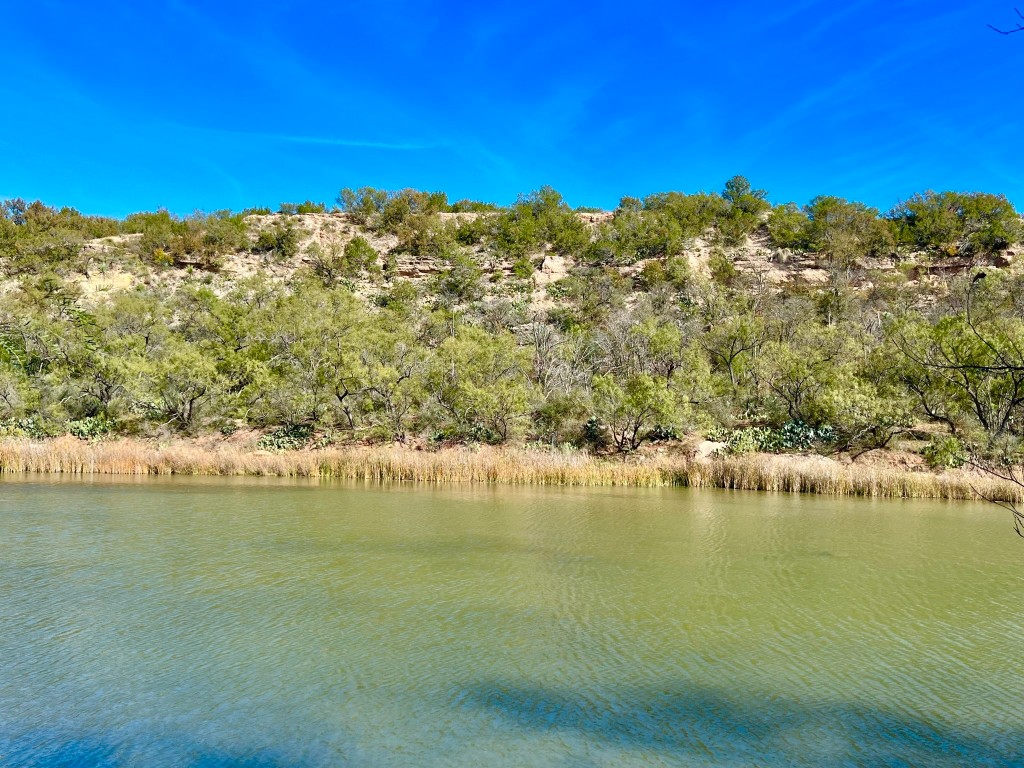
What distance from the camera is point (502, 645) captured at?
23.2 feet

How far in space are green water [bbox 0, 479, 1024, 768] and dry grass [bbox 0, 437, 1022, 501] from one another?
21.3ft

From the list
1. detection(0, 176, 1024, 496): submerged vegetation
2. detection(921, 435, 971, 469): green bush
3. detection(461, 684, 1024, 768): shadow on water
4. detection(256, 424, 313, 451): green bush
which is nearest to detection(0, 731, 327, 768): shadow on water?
detection(461, 684, 1024, 768): shadow on water

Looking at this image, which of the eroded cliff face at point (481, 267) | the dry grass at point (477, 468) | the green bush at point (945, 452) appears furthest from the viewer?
the eroded cliff face at point (481, 267)

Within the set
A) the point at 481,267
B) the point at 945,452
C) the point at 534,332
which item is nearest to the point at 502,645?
the point at 945,452

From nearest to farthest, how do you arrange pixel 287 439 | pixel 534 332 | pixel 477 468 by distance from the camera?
1. pixel 477 468
2. pixel 287 439
3. pixel 534 332

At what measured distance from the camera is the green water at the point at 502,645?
5.03 meters

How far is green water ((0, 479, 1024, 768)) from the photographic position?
503 centimetres

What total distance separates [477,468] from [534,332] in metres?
18.6

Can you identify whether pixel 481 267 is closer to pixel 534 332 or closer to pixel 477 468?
pixel 534 332

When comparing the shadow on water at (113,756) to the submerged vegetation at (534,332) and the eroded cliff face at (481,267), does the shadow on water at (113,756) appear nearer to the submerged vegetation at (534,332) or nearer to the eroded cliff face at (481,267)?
the submerged vegetation at (534,332)

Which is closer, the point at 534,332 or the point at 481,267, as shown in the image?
the point at 534,332

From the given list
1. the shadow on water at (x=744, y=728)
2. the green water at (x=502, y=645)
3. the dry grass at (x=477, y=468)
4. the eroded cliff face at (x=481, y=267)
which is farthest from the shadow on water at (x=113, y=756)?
the eroded cliff face at (x=481, y=267)

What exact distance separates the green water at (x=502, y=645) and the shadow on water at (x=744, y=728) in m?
0.02

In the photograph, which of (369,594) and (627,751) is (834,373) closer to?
(369,594)
